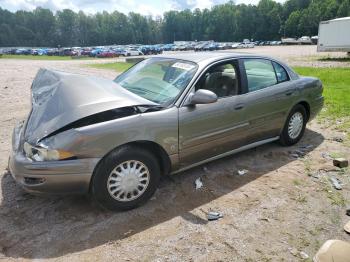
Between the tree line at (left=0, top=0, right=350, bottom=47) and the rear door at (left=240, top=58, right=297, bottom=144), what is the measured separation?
103 meters

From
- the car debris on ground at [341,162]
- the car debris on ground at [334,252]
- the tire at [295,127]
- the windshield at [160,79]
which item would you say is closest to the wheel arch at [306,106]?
the tire at [295,127]

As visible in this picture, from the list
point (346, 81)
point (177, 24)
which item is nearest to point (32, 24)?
point (177, 24)

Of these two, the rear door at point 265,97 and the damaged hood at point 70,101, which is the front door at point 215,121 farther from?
the damaged hood at point 70,101

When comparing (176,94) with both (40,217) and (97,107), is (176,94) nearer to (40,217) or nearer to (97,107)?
(97,107)

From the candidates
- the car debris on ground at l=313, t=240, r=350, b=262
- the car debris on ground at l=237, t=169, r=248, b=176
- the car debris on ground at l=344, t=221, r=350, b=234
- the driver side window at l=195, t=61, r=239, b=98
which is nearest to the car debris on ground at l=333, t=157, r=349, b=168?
the car debris on ground at l=237, t=169, r=248, b=176

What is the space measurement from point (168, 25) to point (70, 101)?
→ 148 m

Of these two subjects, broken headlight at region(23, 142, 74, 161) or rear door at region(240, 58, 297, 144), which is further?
rear door at region(240, 58, 297, 144)

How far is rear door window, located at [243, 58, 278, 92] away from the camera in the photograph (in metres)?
4.73

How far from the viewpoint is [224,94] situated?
446 cm

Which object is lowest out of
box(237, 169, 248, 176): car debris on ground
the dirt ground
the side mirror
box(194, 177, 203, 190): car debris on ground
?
the dirt ground

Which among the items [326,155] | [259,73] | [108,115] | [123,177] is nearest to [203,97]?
[108,115]

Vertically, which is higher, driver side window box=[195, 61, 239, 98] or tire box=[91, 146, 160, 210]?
driver side window box=[195, 61, 239, 98]

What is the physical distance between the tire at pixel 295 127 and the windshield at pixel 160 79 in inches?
80.9

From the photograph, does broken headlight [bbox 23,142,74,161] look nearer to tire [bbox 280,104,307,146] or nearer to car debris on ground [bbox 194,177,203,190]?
car debris on ground [bbox 194,177,203,190]
